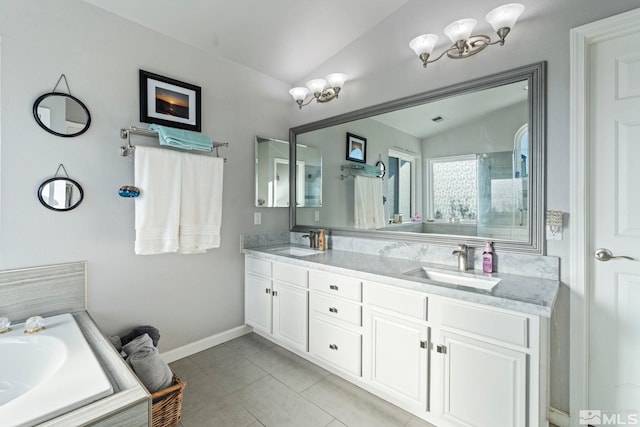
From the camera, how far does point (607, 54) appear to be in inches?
61.4

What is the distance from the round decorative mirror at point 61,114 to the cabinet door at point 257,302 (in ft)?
5.45

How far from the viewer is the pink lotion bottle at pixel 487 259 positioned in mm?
1810

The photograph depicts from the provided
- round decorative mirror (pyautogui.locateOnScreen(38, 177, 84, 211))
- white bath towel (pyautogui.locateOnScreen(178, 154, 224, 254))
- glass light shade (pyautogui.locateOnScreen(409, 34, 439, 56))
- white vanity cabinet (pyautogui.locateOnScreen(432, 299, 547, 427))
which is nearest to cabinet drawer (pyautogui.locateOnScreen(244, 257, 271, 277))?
white bath towel (pyautogui.locateOnScreen(178, 154, 224, 254))

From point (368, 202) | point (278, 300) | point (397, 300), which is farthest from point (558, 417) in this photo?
point (278, 300)

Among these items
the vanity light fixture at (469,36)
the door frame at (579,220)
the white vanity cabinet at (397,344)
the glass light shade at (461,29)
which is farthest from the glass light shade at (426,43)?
the white vanity cabinet at (397,344)

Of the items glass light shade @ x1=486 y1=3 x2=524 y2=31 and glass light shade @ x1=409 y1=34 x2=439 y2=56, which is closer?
glass light shade @ x1=486 y1=3 x2=524 y2=31

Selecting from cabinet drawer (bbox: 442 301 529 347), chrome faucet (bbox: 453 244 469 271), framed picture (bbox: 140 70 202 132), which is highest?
framed picture (bbox: 140 70 202 132)

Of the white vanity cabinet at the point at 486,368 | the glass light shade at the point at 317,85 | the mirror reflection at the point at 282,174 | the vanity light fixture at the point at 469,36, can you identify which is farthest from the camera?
the mirror reflection at the point at 282,174

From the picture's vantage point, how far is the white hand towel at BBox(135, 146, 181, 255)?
202 cm

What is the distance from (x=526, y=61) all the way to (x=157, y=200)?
248 centimetres

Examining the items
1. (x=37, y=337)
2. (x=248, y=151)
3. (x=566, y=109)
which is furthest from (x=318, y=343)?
(x=566, y=109)

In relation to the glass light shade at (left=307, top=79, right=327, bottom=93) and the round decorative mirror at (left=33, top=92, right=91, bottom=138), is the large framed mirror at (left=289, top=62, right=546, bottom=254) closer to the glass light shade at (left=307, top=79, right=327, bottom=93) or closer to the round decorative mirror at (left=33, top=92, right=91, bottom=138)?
the glass light shade at (left=307, top=79, right=327, bottom=93)

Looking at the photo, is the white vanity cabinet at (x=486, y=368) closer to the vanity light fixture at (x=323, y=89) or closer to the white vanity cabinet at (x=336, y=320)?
the white vanity cabinet at (x=336, y=320)

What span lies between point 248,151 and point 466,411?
247 cm
